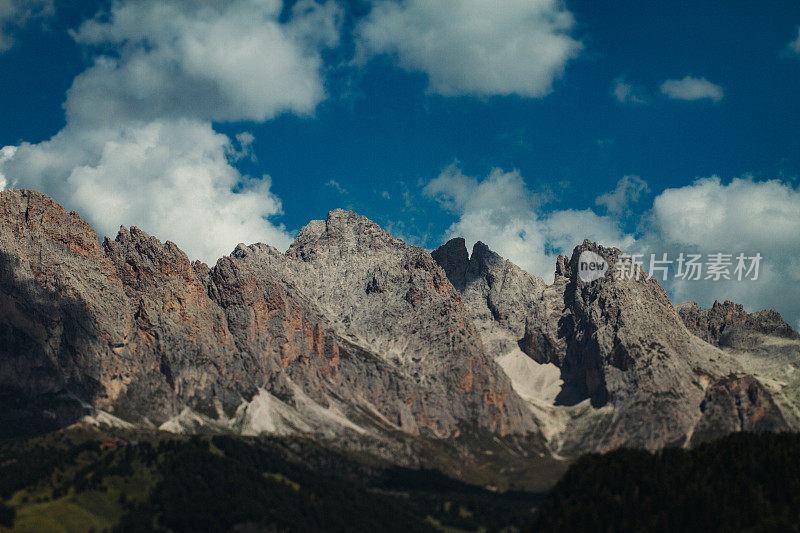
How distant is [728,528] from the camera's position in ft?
636

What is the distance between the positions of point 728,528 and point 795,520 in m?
15.6

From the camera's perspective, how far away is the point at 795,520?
628 ft
